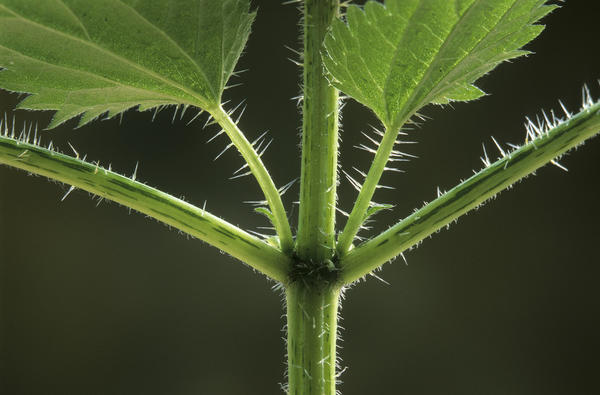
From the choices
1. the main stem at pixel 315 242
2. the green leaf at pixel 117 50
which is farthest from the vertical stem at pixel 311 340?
the green leaf at pixel 117 50

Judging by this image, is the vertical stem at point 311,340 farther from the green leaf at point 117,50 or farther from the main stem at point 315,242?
the green leaf at point 117,50

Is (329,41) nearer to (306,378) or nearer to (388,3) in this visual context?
(388,3)

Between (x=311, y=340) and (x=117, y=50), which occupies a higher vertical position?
(x=117, y=50)

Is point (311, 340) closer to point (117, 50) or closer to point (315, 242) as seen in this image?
point (315, 242)

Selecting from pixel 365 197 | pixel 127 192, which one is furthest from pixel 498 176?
pixel 127 192

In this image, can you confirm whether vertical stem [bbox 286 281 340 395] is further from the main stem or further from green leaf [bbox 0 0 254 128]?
green leaf [bbox 0 0 254 128]

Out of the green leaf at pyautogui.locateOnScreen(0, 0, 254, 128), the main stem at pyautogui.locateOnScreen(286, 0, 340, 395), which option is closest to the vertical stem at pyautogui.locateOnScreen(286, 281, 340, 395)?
the main stem at pyautogui.locateOnScreen(286, 0, 340, 395)

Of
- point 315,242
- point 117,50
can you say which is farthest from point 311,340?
point 117,50

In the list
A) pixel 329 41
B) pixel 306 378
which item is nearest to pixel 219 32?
pixel 329 41
